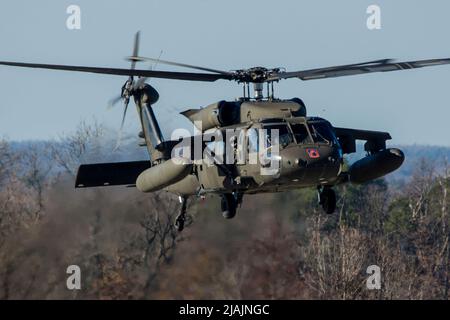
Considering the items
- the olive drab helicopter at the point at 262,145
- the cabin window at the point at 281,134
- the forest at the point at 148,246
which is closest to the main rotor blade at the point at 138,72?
the olive drab helicopter at the point at 262,145

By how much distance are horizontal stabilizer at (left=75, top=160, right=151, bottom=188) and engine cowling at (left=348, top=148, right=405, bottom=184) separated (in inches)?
196

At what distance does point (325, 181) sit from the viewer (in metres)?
24.3

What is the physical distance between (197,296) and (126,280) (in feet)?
5.52

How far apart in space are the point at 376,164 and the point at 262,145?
9.20 ft

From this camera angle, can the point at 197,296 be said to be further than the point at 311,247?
No

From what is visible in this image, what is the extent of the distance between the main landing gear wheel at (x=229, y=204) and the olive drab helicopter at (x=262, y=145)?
0.07 feet

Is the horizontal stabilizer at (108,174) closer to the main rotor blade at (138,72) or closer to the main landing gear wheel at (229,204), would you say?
the main landing gear wheel at (229,204)

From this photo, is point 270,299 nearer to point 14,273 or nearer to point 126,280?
point 126,280

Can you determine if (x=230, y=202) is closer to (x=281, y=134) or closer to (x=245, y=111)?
(x=245, y=111)

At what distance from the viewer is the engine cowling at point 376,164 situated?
1003 inches
